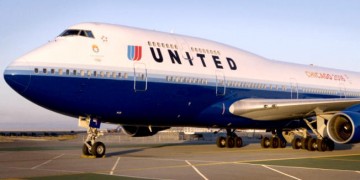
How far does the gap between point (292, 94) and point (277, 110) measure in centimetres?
323

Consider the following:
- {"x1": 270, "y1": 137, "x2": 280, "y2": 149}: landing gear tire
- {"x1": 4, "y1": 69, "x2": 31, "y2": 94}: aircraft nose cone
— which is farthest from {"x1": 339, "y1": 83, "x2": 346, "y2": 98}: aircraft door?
{"x1": 4, "y1": 69, "x2": 31, "y2": 94}: aircraft nose cone

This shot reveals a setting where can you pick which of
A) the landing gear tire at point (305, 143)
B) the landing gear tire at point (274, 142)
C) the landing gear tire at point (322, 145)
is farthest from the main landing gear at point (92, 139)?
the landing gear tire at point (274, 142)

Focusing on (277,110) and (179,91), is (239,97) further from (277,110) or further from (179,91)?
(179,91)

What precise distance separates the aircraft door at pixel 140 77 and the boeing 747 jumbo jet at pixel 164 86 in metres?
0.04

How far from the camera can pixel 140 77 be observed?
18.3 m

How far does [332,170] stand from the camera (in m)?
13.0

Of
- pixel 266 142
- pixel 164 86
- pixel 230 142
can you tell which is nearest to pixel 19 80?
pixel 164 86

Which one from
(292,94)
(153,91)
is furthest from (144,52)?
(292,94)

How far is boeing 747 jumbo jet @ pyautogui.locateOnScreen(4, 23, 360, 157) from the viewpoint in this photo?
16.7 m

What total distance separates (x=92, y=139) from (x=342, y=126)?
36.0 ft

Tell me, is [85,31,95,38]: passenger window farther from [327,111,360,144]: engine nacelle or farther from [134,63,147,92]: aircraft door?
[327,111,360,144]: engine nacelle

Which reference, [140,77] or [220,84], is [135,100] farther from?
[220,84]

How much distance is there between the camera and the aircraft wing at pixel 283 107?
21577 millimetres

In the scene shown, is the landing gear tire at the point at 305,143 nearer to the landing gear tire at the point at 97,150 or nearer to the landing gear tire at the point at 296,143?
the landing gear tire at the point at 296,143
